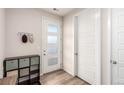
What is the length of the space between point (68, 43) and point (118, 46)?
6.10 ft

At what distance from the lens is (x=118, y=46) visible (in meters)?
1.61

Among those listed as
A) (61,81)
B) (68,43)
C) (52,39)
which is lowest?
(61,81)

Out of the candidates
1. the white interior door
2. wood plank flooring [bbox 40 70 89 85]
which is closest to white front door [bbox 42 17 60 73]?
wood plank flooring [bbox 40 70 89 85]

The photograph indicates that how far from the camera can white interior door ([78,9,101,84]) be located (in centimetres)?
198

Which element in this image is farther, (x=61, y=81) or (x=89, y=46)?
(x=61, y=81)

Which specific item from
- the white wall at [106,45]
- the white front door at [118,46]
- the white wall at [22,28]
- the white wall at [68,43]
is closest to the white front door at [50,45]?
the white wall at [22,28]

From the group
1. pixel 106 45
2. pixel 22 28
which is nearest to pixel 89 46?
pixel 106 45

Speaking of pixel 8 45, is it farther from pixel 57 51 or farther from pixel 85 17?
pixel 85 17

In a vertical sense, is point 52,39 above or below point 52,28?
below

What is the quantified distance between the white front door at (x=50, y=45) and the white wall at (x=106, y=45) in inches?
78.6

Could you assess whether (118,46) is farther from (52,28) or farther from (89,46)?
(52,28)

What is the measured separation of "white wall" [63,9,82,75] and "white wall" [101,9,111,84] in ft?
3.69

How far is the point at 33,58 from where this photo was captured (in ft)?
8.04
